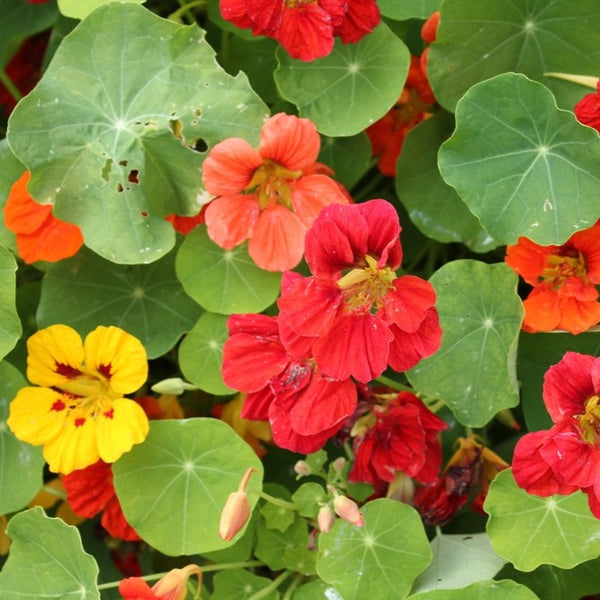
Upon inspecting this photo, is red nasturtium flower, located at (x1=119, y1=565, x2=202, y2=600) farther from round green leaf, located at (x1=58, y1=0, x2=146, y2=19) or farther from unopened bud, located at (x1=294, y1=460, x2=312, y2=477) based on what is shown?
round green leaf, located at (x1=58, y1=0, x2=146, y2=19)

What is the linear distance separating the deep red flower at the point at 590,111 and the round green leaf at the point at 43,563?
2.90 feet

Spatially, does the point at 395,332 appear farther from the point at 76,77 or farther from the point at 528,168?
the point at 76,77

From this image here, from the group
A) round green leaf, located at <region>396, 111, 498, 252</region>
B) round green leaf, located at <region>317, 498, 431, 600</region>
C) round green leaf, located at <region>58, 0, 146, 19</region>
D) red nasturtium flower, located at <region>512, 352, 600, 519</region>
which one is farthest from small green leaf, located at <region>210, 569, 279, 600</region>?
round green leaf, located at <region>58, 0, 146, 19</region>

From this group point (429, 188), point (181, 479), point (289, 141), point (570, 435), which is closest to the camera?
point (570, 435)

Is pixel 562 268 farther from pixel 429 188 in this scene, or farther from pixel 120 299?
pixel 120 299

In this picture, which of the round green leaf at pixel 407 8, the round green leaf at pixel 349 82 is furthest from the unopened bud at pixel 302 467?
the round green leaf at pixel 407 8

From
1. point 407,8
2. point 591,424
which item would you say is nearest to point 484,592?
point 591,424

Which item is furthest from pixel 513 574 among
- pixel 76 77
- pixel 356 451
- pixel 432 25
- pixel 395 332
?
pixel 76 77

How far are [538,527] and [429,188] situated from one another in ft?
1.81

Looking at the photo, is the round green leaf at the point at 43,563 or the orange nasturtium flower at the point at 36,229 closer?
the round green leaf at the point at 43,563

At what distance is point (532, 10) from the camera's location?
1421mm

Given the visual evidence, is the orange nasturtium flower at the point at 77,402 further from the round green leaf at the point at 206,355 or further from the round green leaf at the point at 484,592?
the round green leaf at the point at 484,592

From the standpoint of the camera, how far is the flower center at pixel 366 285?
3.59ft

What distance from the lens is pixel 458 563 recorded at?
4.36 ft
